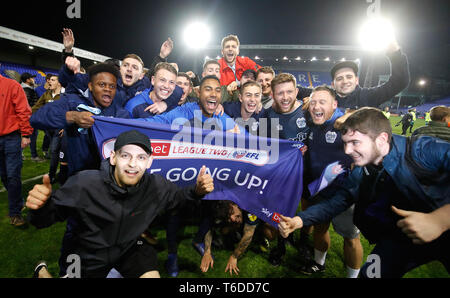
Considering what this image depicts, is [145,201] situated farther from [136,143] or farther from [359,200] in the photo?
[359,200]

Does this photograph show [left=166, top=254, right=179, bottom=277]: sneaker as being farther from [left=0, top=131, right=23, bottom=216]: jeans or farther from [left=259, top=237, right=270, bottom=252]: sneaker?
[left=0, top=131, right=23, bottom=216]: jeans

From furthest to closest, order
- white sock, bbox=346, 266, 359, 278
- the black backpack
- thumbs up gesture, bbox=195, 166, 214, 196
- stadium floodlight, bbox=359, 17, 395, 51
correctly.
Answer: white sock, bbox=346, 266, 359, 278, stadium floodlight, bbox=359, 17, 395, 51, thumbs up gesture, bbox=195, 166, 214, 196, the black backpack

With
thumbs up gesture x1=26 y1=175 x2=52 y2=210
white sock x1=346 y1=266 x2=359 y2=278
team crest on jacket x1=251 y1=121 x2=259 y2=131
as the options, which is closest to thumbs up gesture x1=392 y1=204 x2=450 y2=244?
white sock x1=346 y1=266 x2=359 y2=278

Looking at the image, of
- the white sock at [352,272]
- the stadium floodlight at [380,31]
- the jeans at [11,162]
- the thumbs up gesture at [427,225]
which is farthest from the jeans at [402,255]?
the jeans at [11,162]

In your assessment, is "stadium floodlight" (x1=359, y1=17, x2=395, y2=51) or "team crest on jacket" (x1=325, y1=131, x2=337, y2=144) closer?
"stadium floodlight" (x1=359, y1=17, x2=395, y2=51)

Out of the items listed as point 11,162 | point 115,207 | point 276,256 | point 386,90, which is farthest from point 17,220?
point 386,90

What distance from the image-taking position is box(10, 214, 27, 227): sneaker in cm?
326

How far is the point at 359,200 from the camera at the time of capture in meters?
2.04

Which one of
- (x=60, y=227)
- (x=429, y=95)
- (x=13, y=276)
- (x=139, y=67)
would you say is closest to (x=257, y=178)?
(x=139, y=67)

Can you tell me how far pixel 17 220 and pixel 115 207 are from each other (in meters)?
2.85

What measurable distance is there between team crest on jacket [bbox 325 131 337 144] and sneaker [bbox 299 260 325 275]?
176 cm

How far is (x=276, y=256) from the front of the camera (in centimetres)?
297

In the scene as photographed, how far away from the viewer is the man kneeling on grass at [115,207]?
1746 mm
